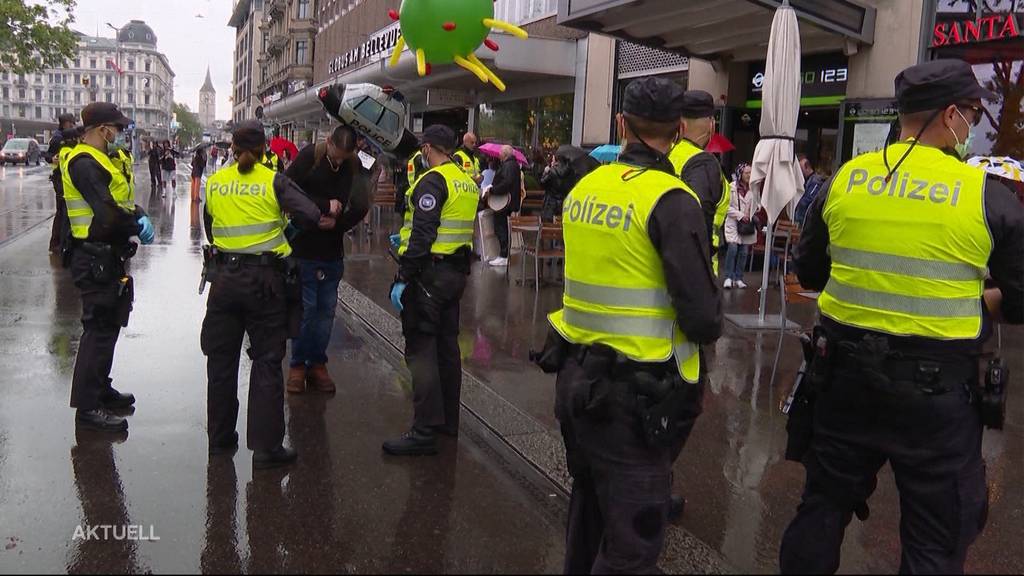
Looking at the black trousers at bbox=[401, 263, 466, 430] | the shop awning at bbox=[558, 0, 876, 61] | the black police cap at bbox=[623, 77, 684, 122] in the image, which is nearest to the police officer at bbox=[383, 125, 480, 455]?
the black trousers at bbox=[401, 263, 466, 430]

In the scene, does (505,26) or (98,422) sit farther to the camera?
(505,26)

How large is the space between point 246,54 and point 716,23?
96281 millimetres

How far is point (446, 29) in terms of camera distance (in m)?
6.02

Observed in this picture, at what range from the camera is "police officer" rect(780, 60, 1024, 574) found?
2.69m

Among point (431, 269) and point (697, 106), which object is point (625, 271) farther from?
point (431, 269)

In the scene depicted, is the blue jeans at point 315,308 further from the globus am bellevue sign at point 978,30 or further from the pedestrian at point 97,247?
the globus am bellevue sign at point 978,30

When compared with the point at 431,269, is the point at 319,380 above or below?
below

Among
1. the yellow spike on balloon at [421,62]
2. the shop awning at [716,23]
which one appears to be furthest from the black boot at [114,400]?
the shop awning at [716,23]

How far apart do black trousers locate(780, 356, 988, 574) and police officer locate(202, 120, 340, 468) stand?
2.74 metres

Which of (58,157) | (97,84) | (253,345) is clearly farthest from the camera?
(97,84)

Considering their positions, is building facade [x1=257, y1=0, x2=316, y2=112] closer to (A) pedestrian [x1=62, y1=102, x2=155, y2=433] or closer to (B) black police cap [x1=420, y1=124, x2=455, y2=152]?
(A) pedestrian [x1=62, y1=102, x2=155, y2=433]

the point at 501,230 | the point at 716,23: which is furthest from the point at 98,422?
the point at 716,23

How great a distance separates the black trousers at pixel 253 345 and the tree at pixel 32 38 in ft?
86.9

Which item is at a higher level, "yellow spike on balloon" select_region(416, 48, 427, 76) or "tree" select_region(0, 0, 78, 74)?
"tree" select_region(0, 0, 78, 74)
